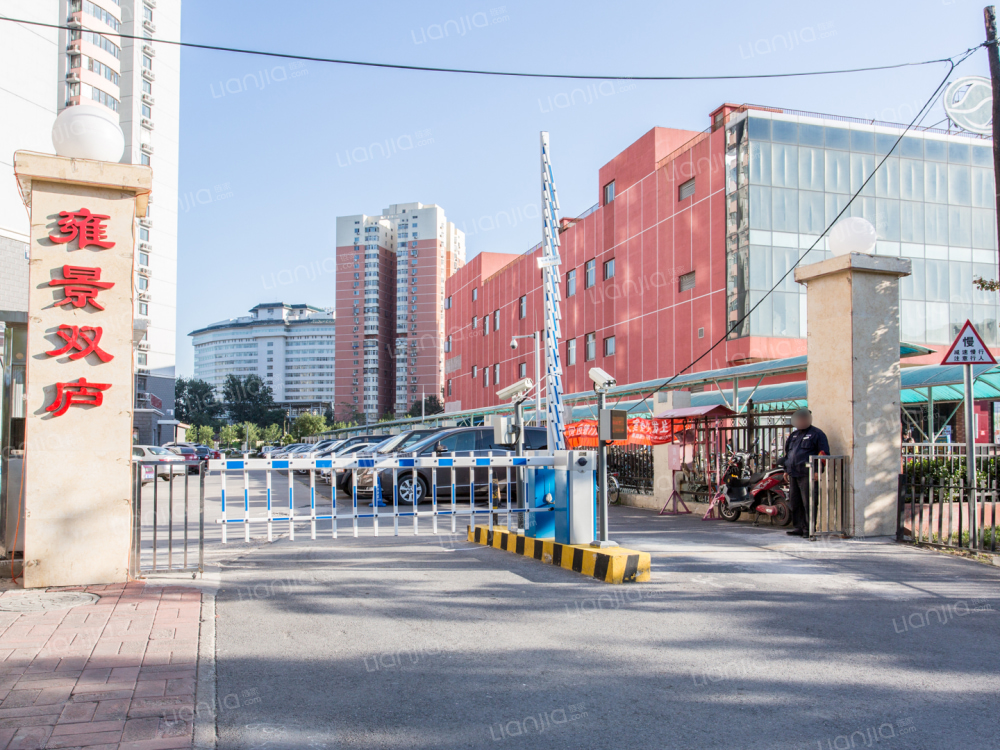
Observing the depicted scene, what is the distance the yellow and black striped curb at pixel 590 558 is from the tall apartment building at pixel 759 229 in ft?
63.2

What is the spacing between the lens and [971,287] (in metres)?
32.9

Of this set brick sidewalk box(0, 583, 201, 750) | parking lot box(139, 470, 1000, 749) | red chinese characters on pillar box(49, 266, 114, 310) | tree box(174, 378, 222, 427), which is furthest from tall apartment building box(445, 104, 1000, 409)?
tree box(174, 378, 222, 427)

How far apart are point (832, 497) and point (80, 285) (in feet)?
28.5

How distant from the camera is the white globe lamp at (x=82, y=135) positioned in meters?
6.52

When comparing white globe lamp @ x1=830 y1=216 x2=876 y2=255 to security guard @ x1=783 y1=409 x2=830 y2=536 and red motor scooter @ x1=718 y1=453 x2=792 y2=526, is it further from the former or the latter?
red motor scooter @ x1=718 y1=453 x2=792 y2=526

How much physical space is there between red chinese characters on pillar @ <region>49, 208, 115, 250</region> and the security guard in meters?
8.18

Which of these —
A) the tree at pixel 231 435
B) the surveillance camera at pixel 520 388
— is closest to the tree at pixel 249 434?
the tree at pixel 231 435

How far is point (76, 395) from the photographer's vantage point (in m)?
6.30

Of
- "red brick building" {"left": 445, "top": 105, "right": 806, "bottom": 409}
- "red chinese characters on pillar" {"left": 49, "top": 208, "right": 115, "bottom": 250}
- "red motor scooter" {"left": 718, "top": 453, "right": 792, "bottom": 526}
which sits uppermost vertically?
"red brick building" {"left": 445, "top": 105, "right": 806, "bottom": 409}

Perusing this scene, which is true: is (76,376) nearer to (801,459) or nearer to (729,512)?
(801,459)

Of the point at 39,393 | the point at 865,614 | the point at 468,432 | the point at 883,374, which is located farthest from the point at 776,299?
the point at 39,393

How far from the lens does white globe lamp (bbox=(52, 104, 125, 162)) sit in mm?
6520

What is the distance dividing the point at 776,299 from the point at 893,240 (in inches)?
296

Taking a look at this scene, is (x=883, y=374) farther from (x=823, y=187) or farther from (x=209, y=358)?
(x=209, y=358)
